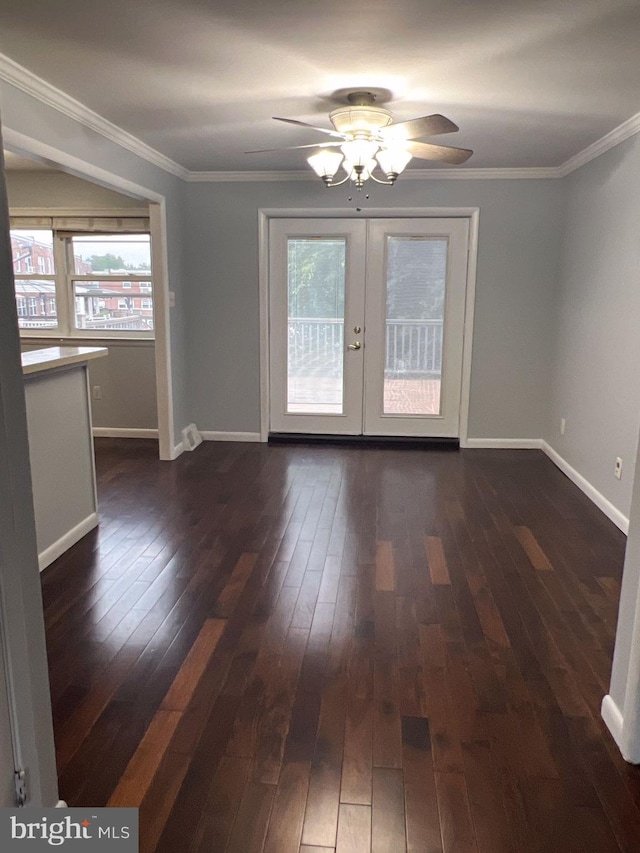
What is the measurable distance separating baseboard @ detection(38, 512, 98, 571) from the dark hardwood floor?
6 cm

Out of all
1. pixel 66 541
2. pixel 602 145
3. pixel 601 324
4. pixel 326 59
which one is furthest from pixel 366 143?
pixel 66 541

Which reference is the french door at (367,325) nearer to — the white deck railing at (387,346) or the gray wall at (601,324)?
the white deck railing at (387,346)

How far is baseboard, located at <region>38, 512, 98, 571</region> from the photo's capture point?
10.6ft

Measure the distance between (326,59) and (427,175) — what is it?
8.96ft

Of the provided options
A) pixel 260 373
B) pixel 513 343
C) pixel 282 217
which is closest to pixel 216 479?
pixel 260 373

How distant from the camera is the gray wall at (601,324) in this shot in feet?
12.3

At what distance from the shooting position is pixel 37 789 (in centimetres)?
157

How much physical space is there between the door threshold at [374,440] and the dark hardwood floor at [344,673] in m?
1.46

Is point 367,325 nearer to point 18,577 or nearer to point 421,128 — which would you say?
point 421,128

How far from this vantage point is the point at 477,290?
5.41m

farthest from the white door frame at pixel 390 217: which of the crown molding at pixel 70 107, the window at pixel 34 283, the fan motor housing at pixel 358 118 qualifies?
the fan motor housing at pixel 358 118

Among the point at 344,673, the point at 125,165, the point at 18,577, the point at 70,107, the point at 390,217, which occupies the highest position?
the point at 70,107

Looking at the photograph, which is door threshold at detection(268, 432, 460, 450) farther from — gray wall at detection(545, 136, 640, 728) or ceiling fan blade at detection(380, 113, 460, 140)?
ceiling fan blade at detection(380, 113, 460, 140)

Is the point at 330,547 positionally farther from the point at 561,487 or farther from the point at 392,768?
the point at 561,487
